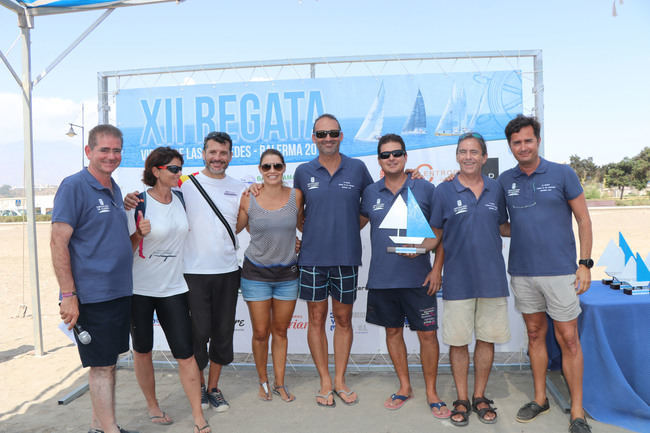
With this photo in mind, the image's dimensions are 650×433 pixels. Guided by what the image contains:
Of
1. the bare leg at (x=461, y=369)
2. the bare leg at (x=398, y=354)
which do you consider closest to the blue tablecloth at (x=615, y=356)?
the bare leg at (x=461, y=369)

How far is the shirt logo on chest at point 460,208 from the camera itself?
323 centimetres

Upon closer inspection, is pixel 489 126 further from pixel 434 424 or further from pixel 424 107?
pixel 434 424

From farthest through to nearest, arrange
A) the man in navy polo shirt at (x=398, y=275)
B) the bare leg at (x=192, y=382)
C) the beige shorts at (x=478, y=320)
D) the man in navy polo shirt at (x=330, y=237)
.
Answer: the man in navy polo shirt at (x=330, y=237) → the man in navy polo shirt at (x=398, y=275) → the beige shorts at (x=478, y=320) → the bare leg at (x=192, y=382)

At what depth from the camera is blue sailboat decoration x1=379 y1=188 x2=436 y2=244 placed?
10.4 ft

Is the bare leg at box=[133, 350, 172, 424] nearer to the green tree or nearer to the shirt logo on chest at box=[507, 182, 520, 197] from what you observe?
the shirt logo on chest at box=[507, 182, 520, 197]

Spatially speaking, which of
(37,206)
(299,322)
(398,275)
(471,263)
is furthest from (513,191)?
(37,206)

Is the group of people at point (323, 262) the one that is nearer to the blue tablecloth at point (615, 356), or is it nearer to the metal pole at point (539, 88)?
the blue tablecloth at point (615, 356)

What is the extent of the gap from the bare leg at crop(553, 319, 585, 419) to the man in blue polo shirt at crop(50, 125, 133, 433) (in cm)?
320

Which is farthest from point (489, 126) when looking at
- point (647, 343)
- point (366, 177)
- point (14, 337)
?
point (14, 337)

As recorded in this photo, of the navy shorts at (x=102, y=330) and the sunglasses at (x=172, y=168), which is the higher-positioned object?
the sunglasses at (x=172, y=168)

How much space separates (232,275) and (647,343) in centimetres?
334

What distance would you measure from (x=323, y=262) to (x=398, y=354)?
1.05m

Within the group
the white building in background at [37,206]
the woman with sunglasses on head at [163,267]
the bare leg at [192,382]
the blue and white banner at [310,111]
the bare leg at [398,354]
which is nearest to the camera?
the woman with sunglasses on head at [163,267]

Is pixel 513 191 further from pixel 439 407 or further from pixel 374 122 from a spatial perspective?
pixel 439 407
